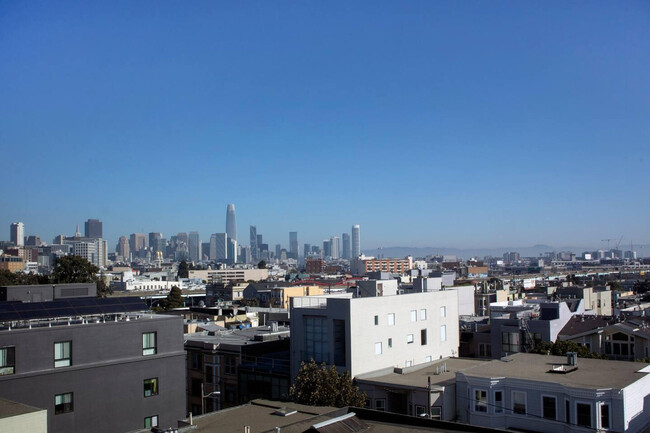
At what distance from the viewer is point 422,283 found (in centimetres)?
4303

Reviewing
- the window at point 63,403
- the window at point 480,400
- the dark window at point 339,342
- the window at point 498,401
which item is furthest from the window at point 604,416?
the window at point 63,403

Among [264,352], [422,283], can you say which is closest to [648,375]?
[422,283]

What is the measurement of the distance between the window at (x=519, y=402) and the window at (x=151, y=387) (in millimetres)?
16557

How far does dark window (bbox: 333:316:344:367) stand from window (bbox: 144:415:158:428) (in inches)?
408

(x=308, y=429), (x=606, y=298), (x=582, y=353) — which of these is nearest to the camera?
(x=308, y=429)

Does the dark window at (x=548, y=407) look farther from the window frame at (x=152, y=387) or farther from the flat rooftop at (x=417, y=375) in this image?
the window frame at (x=152, y=387)

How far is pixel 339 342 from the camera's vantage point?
111 feet

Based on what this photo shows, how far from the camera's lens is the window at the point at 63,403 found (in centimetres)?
2482

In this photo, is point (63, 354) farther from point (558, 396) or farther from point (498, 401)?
point (558, 396)

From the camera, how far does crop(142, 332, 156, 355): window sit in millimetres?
28342

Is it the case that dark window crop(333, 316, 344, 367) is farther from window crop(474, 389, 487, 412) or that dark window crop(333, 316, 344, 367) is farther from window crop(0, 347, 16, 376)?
window crop(0, 347, 16, 376)

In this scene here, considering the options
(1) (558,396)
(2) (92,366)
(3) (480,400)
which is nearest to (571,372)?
(1) (558,396)

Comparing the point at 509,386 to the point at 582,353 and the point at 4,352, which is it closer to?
the point at 582,353

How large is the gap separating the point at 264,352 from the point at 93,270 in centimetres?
5320
